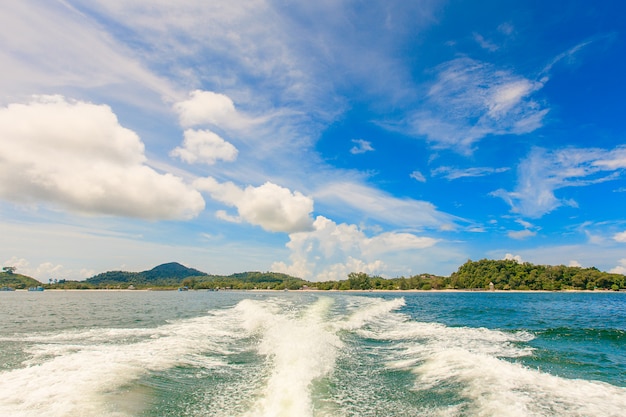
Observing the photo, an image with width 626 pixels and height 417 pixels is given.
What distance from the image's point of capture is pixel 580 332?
23250 millimetres

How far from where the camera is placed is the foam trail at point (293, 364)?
31.0 feet

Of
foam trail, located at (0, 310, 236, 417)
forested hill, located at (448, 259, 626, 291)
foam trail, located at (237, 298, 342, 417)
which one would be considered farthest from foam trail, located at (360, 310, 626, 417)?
forested hill, located at (448, 259, 626, 291)

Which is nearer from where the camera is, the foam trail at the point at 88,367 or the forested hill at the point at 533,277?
the foam trail at the point at 88,367

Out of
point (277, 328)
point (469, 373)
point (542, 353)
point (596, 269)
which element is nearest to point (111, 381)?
point (469, 373)

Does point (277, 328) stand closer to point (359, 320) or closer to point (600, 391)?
point (359, 320)

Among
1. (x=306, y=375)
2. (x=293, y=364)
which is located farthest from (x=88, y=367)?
(x=306, y=375)

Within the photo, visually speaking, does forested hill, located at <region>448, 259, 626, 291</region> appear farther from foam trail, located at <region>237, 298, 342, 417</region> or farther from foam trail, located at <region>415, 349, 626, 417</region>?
foam trail, located at <region>415, 349, 626, 417</region>

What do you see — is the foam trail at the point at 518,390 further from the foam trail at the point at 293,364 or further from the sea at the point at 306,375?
the foam trail at the point at 293,364

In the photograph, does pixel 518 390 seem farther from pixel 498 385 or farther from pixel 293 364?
pixel 293 364

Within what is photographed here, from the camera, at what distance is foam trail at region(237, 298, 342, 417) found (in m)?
9.45

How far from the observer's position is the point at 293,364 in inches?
539

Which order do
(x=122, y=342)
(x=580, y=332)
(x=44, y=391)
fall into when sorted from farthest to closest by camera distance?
(x=580, y=332)
(x=122, y=342)
(x=44, y=391)

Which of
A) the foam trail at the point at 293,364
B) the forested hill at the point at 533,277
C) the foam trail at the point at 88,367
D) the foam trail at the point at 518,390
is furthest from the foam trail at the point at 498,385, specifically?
the forested hill at the point at 533,277

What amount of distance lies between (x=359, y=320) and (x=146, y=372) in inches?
820
